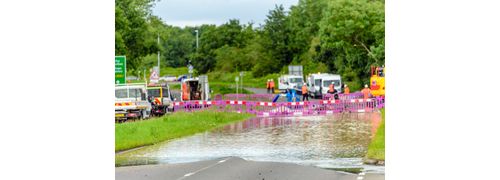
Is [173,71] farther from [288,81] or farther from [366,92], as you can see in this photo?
[366,92]

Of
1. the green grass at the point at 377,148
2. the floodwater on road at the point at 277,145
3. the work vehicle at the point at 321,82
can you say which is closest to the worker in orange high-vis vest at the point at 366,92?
the work vehicle at the point at 321,82

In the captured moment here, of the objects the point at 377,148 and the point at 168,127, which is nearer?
the point at 377,148

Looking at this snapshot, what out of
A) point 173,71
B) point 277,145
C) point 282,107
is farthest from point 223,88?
point 277,145

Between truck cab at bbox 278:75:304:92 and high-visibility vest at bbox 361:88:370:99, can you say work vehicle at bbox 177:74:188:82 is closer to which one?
truck cab at bbox 278:75:304:92

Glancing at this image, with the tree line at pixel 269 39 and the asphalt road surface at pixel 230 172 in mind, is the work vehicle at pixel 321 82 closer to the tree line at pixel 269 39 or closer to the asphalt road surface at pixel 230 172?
the tree line at pixel 269 39

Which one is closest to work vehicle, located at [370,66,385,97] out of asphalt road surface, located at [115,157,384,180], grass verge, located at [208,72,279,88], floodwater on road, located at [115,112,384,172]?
floodwater on road, located at [115,112,384,172]

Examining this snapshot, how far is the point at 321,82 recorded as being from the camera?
3712 cm

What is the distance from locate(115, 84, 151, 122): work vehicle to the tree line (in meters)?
4.28

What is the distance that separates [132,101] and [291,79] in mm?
6320

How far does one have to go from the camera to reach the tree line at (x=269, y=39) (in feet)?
96.1

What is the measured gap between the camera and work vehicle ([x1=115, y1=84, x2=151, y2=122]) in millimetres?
36344

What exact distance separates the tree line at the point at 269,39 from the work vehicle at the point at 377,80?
0.62 feet
